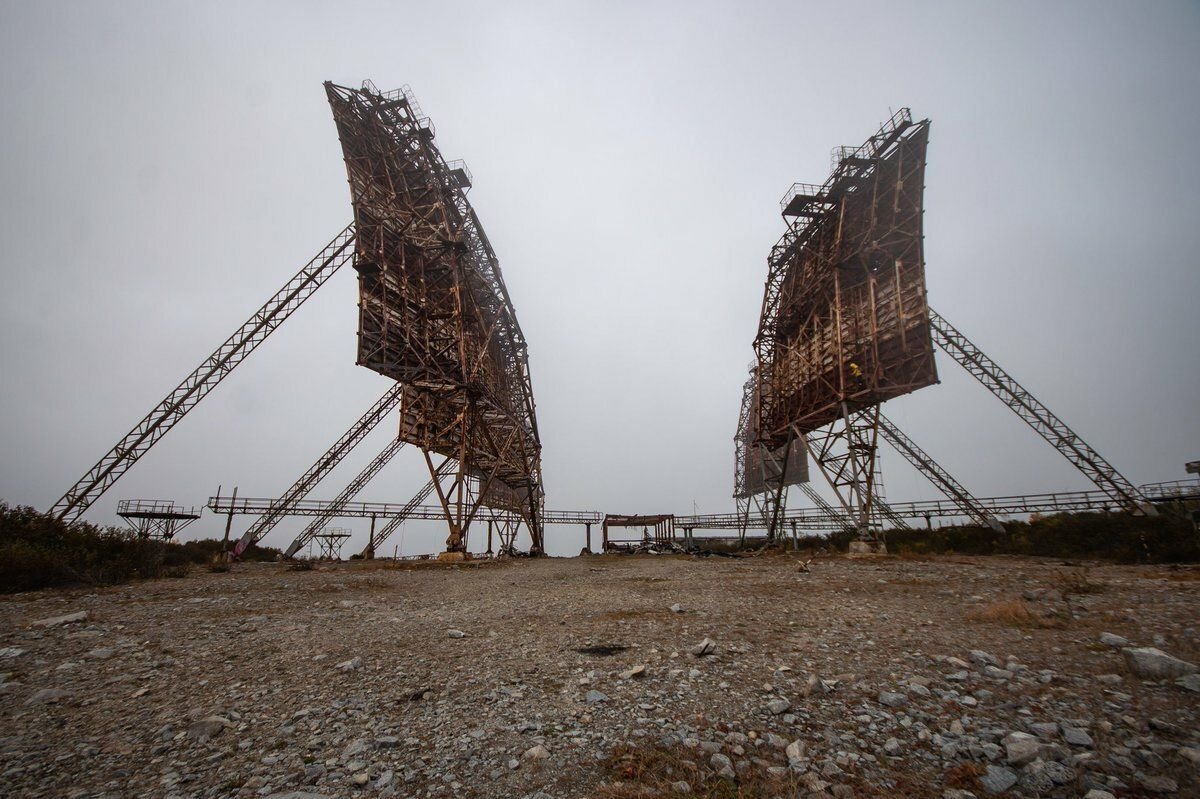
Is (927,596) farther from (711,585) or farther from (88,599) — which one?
(88,599)

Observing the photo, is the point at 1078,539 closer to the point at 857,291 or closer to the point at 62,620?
the point at 857,291

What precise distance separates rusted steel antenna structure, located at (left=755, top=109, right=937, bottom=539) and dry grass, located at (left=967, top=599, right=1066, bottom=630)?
13415 millimetres

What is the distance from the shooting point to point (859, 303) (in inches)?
771

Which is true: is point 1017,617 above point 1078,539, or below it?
above

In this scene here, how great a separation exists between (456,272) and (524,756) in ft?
65.7

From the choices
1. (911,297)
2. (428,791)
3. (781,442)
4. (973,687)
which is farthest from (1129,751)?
(781,442)

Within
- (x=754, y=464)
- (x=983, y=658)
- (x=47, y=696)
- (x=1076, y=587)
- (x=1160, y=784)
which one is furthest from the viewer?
(x=754, y=464)

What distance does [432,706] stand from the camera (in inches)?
Result: 142

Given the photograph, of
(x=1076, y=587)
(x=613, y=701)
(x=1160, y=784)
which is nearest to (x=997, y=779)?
(x=1160, y=784)

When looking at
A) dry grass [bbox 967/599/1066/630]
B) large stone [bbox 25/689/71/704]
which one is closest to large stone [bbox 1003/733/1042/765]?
dry grass [bbox 967/599/1066/630]

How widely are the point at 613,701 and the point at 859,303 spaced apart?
20775mm

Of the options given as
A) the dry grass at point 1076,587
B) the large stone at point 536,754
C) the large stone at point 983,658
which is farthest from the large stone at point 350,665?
the dry grass at point 1076,587

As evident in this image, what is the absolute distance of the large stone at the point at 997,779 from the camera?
2342mm

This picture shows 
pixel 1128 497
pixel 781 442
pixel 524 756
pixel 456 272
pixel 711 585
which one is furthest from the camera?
pixel 781 442
